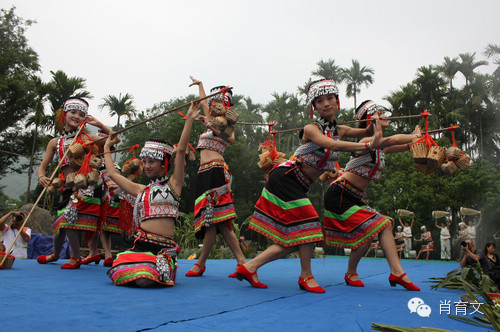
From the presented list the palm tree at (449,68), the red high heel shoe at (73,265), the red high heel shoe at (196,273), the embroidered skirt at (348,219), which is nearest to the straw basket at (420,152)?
the embroidered skirt at (348,219)

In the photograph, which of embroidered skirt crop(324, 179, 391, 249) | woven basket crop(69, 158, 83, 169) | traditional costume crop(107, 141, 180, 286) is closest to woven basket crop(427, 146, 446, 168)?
embroidered skirt crop(324, 179, 391, 249)

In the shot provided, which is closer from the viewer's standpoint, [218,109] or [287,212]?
[287,212]

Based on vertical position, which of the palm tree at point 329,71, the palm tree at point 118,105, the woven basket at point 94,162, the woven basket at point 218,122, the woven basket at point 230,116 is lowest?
the woven basket at point 94,162

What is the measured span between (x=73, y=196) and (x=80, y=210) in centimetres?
19

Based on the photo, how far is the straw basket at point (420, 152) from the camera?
3.68 metres

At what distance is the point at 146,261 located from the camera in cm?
349

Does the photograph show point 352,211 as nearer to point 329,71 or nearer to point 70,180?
point 70,180

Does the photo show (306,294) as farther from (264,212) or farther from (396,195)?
(396,195)

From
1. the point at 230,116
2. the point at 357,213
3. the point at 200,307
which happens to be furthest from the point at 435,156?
the point at 200,307

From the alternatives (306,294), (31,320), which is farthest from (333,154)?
(31,320)

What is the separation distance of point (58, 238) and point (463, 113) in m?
26.2

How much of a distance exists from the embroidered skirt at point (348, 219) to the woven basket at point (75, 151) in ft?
8.88

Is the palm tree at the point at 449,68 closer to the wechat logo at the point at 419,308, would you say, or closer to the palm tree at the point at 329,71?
the palm tree at the point at 329,71

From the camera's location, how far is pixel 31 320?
2.05 meters
